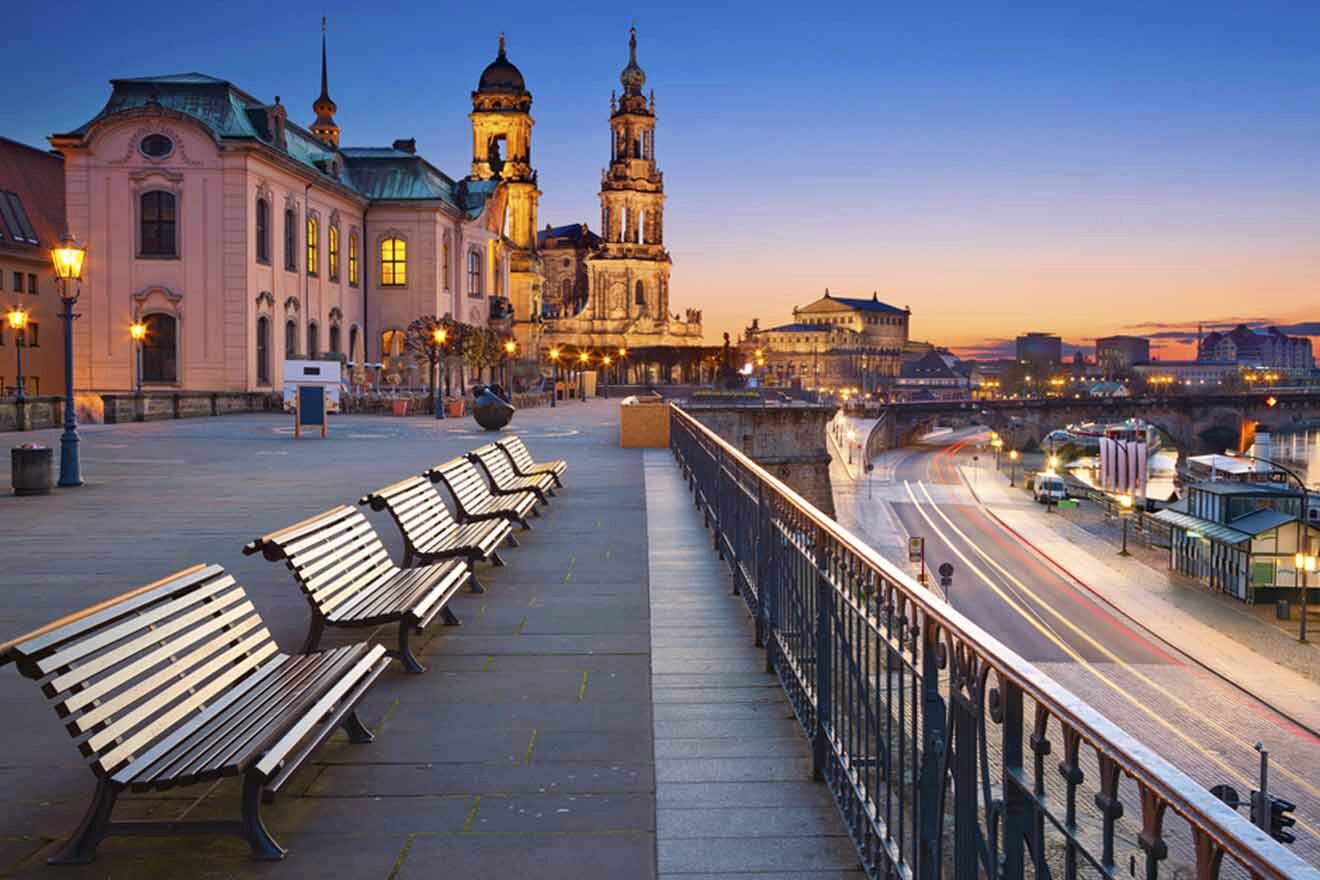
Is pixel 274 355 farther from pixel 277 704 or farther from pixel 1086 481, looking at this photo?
pixel 1086 481

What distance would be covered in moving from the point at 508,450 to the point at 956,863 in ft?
46.1

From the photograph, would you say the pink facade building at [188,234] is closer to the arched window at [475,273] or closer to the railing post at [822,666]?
the arched window at [475,273]

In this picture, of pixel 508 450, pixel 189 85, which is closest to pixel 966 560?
pixel 189 85

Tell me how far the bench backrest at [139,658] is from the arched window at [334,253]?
174 ft

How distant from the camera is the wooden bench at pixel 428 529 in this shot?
29.4 feet

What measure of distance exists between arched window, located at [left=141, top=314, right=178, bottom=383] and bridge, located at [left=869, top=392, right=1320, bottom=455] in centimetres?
8010

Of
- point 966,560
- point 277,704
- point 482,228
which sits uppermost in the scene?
point 482,228

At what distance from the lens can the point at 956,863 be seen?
3080mm

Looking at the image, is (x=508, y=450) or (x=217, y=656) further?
(x=508, y=450)

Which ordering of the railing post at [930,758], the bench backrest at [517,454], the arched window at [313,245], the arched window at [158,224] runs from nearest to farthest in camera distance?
1. the railing post at [930,758]
2. the bench backrest at [517,454]
3. the arched window at [158,224]
4. the arched window at [313,245]

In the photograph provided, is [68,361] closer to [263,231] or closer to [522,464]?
[522,464]

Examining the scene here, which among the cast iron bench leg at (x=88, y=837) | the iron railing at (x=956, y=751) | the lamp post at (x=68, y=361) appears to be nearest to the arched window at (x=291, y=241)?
the lamp post at (x=68, y=361)

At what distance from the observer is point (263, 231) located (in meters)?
48.1

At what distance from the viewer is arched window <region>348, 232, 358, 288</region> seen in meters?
59.0
